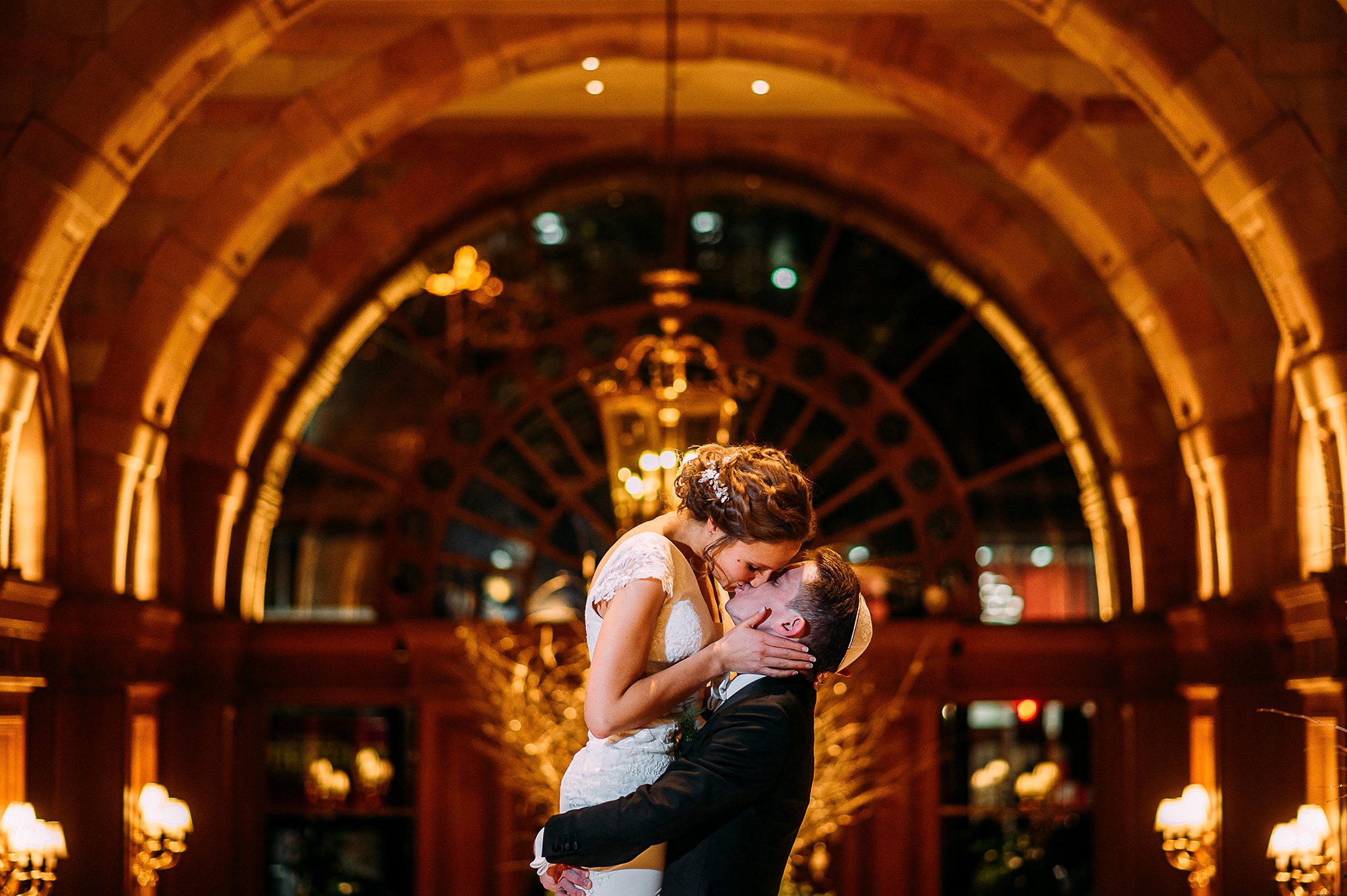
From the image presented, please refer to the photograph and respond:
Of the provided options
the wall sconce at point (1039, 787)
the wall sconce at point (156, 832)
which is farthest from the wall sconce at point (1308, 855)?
the wall sconce at point (156, 832)

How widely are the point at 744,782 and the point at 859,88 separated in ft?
22.5

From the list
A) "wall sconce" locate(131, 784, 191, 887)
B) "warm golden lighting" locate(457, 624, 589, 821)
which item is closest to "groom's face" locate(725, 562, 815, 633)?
"warm golden lighting" locate(457, 624, 589, 821)

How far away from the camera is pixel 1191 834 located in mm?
9047

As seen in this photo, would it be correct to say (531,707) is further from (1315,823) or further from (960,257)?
(960,257)

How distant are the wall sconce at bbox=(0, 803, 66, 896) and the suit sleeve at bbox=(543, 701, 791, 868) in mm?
4270

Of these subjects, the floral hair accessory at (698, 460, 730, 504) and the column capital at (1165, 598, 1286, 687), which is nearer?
the floral hair accessory at (698, 460, 730, 504)

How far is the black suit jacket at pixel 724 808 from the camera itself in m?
3.82

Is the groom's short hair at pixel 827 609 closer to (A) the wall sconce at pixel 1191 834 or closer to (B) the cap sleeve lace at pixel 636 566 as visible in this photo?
(B) the cap sleeve lace at pixel 636 566

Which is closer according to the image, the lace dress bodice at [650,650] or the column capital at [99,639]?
the lace dress bodice at [650,650]

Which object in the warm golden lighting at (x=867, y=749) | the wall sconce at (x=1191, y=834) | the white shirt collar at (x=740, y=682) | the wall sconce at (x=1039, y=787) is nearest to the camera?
the white shirt collar at (x=740, y=682)

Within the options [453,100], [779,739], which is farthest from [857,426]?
[779,739]

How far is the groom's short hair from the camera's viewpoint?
3.86 m

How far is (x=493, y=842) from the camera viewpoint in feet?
38.1

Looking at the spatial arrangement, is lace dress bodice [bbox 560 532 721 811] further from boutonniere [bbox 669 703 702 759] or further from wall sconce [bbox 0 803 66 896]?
wall sconce [bbox 0 803 66 896]
